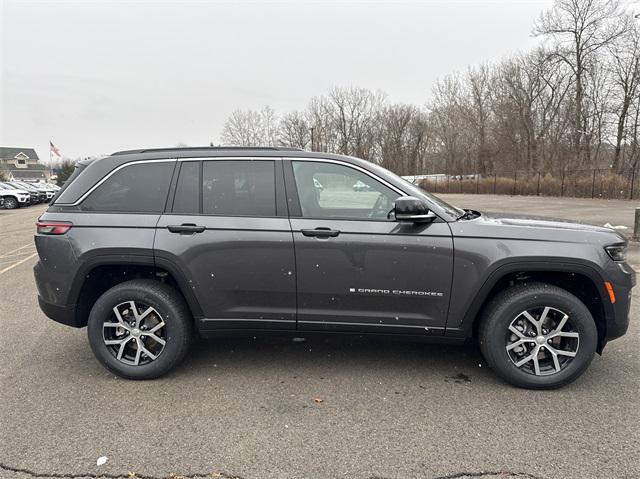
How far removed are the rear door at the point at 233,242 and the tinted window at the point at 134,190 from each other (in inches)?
5.3

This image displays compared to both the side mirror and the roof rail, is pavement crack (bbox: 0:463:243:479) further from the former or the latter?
the roof rail

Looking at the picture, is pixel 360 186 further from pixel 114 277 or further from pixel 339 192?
pixel 114 277

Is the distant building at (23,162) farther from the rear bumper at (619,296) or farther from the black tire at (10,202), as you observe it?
the rear bumper at (619,296)

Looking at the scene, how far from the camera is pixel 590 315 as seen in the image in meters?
3.06

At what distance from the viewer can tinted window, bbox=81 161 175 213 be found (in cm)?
335

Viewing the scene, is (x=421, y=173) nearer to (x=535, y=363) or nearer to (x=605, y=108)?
(x=605, y=108)

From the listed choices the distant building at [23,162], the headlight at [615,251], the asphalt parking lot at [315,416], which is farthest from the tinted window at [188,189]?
the distant building at [23,162]

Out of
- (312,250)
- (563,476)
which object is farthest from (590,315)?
(312,250)

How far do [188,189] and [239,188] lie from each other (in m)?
0.42

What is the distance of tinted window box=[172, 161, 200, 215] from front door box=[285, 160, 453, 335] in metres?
0.75

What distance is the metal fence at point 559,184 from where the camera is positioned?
25.5m

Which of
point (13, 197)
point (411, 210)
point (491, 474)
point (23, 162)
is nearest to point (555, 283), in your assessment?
point (411, 210)

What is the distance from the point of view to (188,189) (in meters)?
3.34

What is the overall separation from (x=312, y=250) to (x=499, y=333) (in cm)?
153
